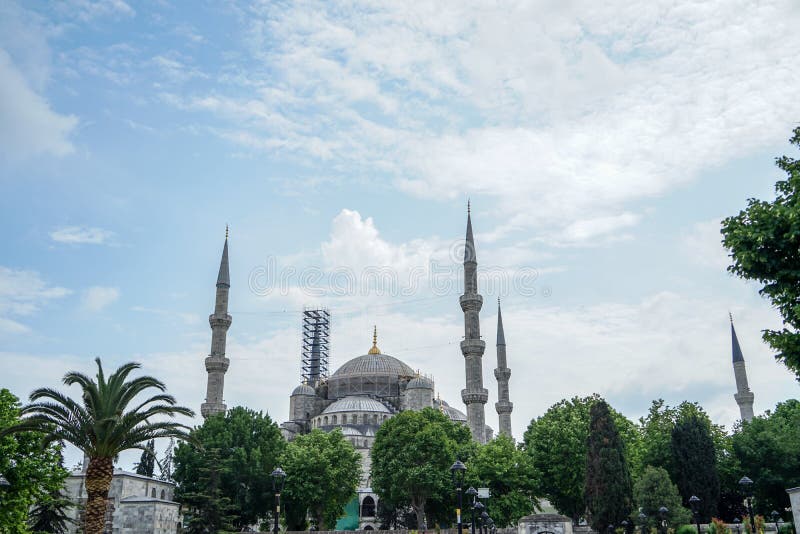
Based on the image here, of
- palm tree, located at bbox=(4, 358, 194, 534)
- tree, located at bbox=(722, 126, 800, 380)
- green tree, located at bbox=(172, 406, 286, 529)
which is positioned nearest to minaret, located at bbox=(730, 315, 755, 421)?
Result: green tree, located at bbox=(172, 406, 286, 529)

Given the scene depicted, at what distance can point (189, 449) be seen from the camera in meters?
43.2

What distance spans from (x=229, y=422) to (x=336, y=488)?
340 inches

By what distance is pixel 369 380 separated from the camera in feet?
277

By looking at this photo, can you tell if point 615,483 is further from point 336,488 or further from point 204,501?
point 204,501

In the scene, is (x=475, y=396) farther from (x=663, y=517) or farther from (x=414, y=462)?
(x=663, y=517)

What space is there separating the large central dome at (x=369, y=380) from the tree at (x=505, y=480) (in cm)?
3996

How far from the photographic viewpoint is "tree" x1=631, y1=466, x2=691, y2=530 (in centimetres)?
3528

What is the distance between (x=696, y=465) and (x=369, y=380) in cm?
4860

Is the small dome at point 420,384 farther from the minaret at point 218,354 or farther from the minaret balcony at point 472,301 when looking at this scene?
the minaret at point 218,354

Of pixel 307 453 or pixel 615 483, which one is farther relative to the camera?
pixel 307 453

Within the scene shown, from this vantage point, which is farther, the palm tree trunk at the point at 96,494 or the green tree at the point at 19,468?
the green tree at the point at 19,468

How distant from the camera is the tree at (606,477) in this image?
1464 inches

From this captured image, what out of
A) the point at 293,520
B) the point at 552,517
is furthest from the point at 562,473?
the point at 293,520

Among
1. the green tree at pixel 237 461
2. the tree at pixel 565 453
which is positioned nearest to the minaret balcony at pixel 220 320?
the green tree at pixel 237 461
